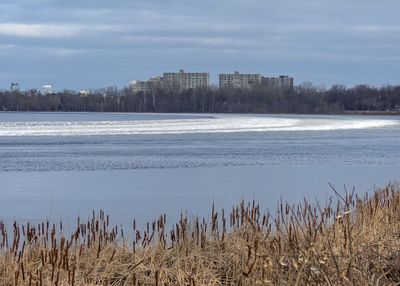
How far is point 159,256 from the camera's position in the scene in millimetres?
6988

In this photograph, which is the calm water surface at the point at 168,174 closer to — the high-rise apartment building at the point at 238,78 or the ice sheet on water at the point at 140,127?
the ice sheet on water at the point at 140,127

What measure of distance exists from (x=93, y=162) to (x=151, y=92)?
324ft

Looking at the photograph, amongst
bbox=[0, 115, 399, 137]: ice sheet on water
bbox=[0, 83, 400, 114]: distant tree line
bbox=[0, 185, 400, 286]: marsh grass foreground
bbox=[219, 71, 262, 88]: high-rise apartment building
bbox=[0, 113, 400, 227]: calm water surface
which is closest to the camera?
bbox=[0, 185, 400, 286]: marsh grass foreground

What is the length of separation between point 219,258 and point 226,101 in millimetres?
100442

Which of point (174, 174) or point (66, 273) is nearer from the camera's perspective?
point (66, 273)

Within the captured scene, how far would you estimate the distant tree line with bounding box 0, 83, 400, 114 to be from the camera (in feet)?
331

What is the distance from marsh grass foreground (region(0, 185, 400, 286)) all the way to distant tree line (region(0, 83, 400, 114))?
89.4 metres

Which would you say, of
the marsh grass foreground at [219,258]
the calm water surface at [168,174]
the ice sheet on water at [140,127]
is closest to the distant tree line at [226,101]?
the ice sheet on water at [140,127]

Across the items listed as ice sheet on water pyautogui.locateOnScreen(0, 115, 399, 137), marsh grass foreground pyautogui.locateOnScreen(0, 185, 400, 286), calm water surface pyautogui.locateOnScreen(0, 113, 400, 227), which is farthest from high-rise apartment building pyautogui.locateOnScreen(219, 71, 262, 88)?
marsh grass foreground pyautogui.locateOnScreen(0, 185, 400, 286)

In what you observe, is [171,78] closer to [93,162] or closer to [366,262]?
[93,162]

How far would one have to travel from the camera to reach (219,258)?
6.80 m

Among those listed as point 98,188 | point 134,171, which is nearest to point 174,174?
point 134,171

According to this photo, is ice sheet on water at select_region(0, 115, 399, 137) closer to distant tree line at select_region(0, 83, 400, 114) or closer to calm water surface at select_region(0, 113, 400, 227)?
calm water surface at select_region(0, 113, 400, 227)

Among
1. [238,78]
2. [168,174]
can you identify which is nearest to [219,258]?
[168,174]
